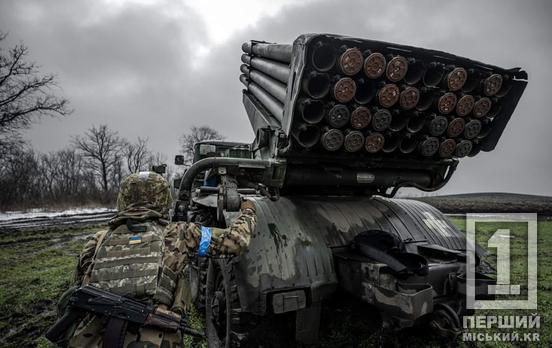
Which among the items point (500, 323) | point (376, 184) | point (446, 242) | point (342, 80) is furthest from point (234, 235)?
point (500, 323)

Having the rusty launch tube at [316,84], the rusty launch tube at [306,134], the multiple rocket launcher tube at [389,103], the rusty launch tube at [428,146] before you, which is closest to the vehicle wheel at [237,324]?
the rusty launch tube at [306,134]

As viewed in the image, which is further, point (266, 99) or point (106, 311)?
point (266, 99)

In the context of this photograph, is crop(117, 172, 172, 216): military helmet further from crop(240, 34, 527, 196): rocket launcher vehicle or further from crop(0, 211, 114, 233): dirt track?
crop(0, 211, 114, 233): dirt track

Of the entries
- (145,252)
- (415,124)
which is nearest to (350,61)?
(415,124)

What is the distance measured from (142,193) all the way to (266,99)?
2785 mm

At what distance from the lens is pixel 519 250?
29.6 feet

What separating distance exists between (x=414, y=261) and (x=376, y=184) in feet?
5.54

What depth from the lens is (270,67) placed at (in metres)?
4.43

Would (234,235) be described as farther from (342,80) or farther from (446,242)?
(446,242)

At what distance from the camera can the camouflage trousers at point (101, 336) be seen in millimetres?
2080

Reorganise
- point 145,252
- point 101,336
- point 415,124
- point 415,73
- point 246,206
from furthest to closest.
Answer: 1. point 415,124
2. point 415,73
3. point 246,206
4. point 145,252
5. point 101,336

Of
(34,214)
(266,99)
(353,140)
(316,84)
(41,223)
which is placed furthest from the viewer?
(34,214)

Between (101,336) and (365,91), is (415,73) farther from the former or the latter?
(101,336)

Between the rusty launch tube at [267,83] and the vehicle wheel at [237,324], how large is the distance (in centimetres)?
206
